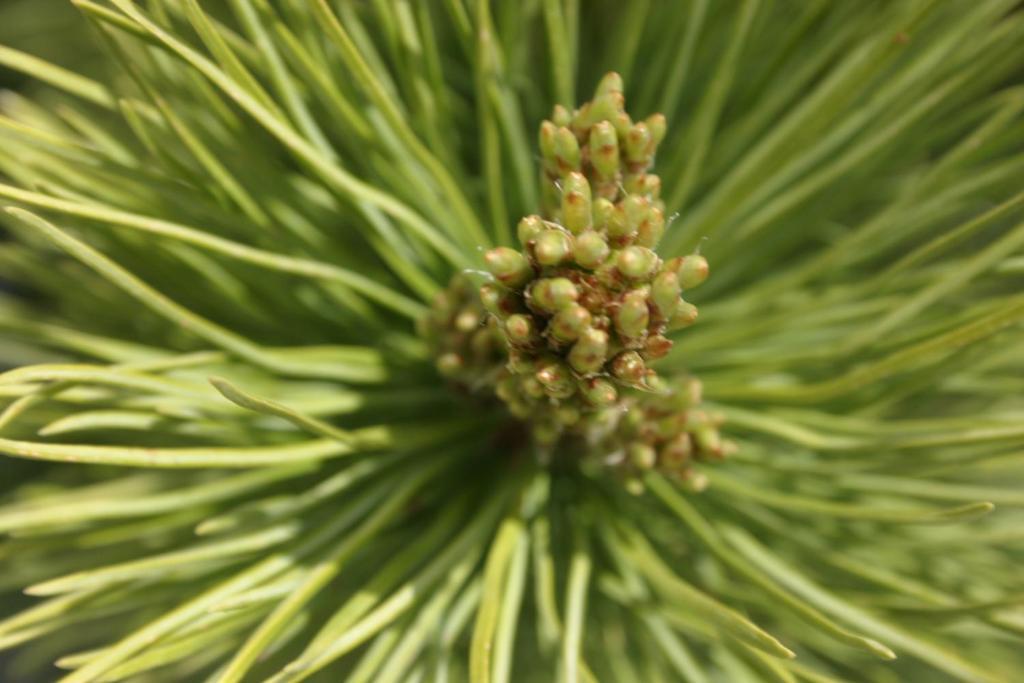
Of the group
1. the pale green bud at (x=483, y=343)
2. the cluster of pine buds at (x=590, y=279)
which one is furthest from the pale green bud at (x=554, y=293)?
the pale green bud at (x=483, y=343)

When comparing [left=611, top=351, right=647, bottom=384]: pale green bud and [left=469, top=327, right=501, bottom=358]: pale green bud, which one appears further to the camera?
[left=469, top=327, right=501, bottom=358]: pale green bud

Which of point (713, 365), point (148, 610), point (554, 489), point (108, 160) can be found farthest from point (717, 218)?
point (148, 610)

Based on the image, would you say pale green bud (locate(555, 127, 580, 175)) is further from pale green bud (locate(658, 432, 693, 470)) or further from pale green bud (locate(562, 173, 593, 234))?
pale green bud (locate(658, 432, 693, 470))

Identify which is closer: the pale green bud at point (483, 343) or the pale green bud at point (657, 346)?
the pale green bud at point (657, 346)

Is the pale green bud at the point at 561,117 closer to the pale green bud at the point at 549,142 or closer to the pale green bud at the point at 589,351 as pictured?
the pale green bud at the point at 549,142

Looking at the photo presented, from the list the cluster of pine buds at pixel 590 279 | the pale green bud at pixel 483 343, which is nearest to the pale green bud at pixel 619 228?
the cluster of pine buds at pixel 590 279

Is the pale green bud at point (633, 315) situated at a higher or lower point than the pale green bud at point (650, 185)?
lower

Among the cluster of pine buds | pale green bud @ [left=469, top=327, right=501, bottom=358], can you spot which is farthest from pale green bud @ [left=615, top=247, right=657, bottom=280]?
pale green bud @ [left=469, top=327, right=501, bottom=358]

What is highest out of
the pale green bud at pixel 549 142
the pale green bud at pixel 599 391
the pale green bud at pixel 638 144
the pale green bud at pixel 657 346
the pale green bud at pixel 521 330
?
the pale green bud at pixel 638 144

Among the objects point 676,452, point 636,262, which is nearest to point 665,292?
point 636,262
